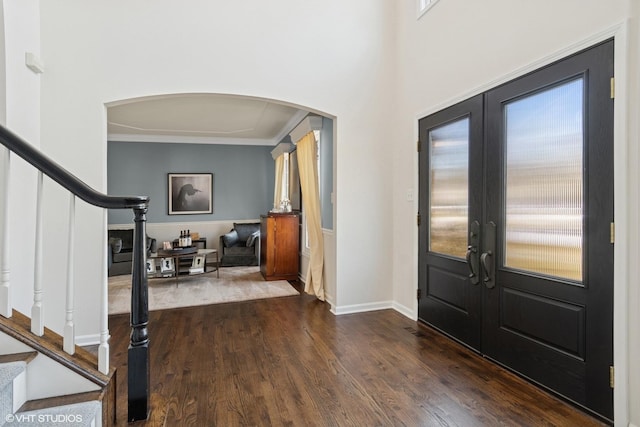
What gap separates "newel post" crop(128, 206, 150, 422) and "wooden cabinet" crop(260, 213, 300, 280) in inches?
148

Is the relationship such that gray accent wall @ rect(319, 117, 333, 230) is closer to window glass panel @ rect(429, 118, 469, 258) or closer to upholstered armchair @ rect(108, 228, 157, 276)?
window glass panel @ rect(429, 118, 469, 258)

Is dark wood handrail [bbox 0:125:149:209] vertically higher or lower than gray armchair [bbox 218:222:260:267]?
higher

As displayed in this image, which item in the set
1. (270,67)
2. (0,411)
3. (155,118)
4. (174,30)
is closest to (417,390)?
(0,411)

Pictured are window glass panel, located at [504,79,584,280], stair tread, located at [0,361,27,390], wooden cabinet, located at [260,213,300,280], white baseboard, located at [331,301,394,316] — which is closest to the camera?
stair tread, located at [0,361,27,390]

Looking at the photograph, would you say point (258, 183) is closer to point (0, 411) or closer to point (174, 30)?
point (174, 30)

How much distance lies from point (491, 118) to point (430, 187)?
970 mm

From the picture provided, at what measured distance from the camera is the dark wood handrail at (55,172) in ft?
5.19

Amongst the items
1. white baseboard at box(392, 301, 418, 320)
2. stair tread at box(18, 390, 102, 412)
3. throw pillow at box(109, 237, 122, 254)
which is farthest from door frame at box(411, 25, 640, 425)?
throw pillow at box(109, 237, 122, 254)

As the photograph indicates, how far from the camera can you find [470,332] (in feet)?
9.72

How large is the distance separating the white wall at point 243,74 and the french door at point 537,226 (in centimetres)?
100

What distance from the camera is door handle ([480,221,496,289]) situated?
270cm

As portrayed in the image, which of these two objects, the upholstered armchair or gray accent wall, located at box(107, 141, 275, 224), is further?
gray accent wall, located at box(107, 141, 275, 224)

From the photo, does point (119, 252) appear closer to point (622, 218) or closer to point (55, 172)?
point (55, 172)

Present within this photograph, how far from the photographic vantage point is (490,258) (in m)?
2.72
